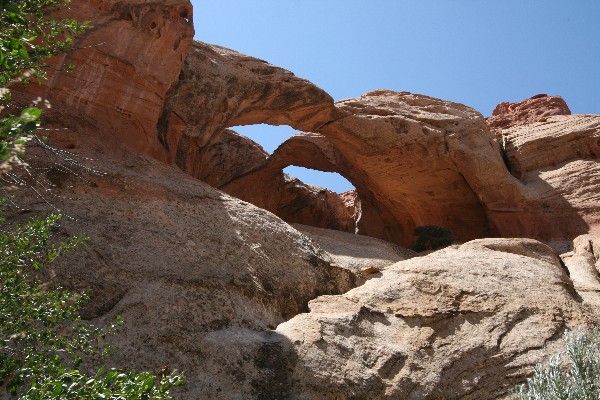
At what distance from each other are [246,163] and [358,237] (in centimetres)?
1083

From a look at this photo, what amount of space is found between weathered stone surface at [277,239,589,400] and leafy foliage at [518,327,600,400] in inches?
66.1

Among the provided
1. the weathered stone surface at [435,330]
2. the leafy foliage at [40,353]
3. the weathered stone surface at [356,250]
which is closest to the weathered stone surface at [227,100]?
the weathered stone surface at [356,250]

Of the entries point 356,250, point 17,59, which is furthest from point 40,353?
point 356,250

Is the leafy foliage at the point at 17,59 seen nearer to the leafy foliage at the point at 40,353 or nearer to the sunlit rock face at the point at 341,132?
the leafy foliage at the point at 40,353

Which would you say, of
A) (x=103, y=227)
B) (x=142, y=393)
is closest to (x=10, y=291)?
(x=142, y=393)

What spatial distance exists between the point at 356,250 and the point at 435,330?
8.73 m

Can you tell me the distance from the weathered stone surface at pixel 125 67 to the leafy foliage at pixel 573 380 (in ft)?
41.5

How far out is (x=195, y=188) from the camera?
15.7m

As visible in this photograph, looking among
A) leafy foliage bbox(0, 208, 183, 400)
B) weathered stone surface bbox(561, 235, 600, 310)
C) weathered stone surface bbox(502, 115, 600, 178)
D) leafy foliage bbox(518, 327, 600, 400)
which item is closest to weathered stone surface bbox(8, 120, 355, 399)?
leafy foliage bbox(0, 208, 183, 400)

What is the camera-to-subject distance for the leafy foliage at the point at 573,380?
7898 millimetres

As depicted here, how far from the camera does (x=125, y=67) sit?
17.9m

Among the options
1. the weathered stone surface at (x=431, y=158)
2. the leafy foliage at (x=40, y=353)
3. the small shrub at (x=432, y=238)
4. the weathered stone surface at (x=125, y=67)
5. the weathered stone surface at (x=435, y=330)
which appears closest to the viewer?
the leafy foliage at (x=40, y=353)

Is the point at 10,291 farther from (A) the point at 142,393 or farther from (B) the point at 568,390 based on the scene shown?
(B) the point at 568,390

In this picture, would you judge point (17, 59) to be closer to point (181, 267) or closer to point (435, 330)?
point (181, 267)
